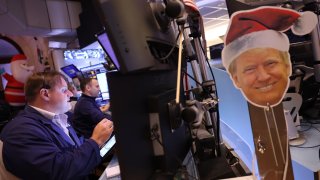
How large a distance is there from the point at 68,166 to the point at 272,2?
A: 1.30 m

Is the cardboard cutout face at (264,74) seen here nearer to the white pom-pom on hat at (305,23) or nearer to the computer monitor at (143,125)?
the white pom-pom on hat at (305,23)

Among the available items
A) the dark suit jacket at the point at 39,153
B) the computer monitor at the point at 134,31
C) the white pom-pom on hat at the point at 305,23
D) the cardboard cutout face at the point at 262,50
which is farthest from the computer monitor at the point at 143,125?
the dark suit jacket at the point at 39,153

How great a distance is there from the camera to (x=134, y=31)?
59 cm

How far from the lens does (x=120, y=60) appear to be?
55cm

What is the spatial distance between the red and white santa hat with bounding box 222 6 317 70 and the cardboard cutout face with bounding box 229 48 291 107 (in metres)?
0.02

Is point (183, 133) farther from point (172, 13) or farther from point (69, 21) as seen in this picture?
point (69, 21)

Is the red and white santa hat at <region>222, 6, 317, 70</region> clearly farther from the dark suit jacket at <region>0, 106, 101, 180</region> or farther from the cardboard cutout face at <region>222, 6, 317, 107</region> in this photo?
the dark suit jacket at <region>0, 106, 101, 180</region>

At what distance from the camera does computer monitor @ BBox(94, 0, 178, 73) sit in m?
0.55

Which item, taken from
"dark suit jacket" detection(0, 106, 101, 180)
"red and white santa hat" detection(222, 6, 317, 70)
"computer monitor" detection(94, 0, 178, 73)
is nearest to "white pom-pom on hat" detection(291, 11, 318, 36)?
"red and white santa hat" detection(222, 6, 317, 70)

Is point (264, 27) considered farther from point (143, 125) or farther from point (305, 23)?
point (143, 125)

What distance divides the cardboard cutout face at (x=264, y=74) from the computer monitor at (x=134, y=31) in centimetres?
22

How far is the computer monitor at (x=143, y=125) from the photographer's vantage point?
56 centimetres

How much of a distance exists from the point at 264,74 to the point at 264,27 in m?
0.11

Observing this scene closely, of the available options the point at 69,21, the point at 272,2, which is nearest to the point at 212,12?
the point at 69,21
